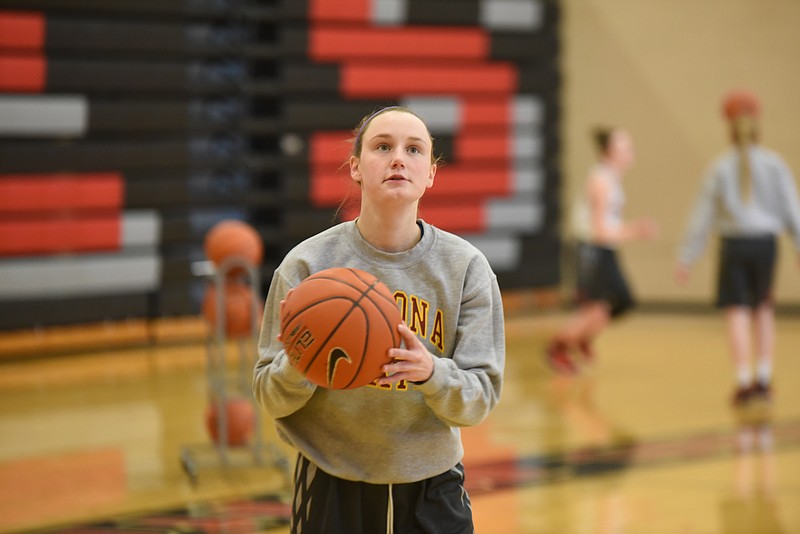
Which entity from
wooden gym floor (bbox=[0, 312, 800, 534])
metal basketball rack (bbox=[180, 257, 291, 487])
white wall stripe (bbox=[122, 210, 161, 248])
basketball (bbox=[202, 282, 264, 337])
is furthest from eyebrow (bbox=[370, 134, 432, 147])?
white wall stripe (bbox=[122, 210, 161, 248])

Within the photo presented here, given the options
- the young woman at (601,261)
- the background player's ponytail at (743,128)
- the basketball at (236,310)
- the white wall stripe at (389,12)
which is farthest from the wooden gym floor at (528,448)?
the white wall stripe at (389,12)

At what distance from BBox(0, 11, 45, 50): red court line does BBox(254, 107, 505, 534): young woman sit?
21.2 ft

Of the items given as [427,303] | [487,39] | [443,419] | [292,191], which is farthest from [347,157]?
[487,39]

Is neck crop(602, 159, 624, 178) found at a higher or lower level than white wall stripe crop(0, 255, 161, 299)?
higher

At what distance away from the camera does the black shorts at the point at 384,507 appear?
2.26 m

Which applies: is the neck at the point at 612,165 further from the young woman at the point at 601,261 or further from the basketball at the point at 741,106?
the basketball at the point at 741,106

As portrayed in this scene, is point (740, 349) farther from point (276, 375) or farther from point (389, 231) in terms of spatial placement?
point (276, 375)

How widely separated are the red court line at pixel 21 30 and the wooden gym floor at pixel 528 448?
89.7 inches

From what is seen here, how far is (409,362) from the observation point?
204cm

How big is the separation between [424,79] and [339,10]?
3.20 feet

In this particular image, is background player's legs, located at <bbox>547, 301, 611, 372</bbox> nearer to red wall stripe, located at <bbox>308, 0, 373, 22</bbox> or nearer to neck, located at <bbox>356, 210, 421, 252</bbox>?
red wall stripe, located at <bbox>308, 0, 373, 22</bbox>

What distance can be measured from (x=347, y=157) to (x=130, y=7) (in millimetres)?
6638

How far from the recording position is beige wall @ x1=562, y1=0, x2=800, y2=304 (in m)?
10.1

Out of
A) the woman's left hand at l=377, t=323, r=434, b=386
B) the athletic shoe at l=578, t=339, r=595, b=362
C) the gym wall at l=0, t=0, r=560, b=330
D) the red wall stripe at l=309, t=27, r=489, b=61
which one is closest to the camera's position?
the woman's left hand at l=377, t=323, r=434, b=386
